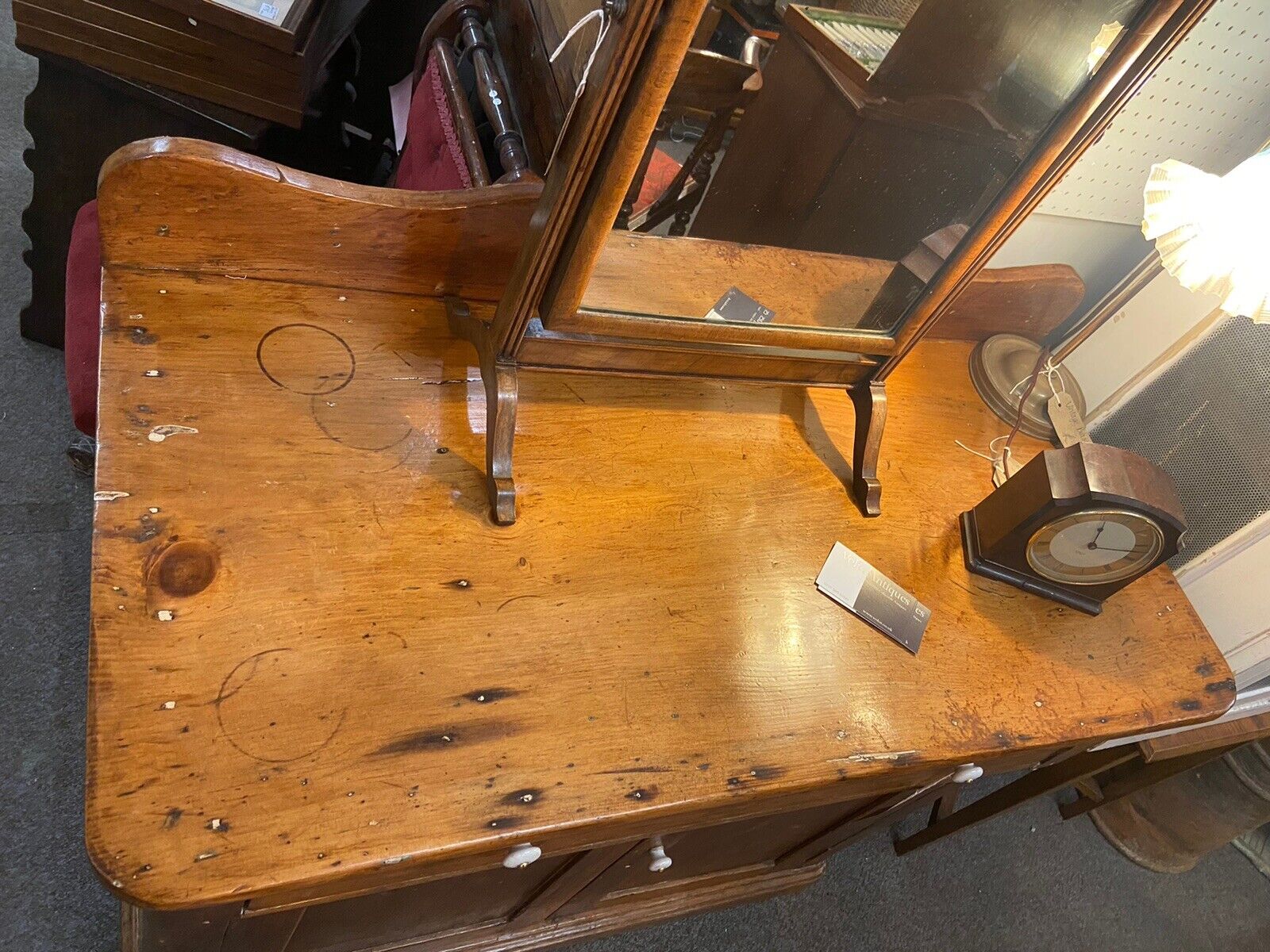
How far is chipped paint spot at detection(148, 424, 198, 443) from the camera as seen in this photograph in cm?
74

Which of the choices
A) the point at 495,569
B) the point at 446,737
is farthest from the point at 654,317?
the point at 446,737

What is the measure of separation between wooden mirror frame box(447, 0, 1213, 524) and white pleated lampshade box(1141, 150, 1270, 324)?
0.67 ft

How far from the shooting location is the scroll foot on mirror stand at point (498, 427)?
80cm

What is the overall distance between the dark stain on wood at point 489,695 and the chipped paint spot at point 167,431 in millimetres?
330

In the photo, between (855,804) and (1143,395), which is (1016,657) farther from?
(1143,395)

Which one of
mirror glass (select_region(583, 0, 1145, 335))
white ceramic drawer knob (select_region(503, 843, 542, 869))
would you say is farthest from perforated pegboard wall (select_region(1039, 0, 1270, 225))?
white ceramic drawer knob (select_region(503, 843, 542, 869))

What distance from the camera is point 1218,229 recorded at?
2.90 feet

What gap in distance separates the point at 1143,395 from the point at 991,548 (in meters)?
0.45

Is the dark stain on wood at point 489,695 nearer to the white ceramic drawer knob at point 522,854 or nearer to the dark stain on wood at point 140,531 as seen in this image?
the white ceramic drawer knob at point 522,854

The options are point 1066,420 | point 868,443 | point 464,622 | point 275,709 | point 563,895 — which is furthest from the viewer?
point 1066,420

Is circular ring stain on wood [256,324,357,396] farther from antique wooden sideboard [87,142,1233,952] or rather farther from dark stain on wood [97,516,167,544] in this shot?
dark stain on wood [97,516,167,544]

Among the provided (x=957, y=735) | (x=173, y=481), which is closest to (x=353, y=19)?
(x=173, y=481)

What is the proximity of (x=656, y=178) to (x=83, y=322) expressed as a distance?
2.62 feet

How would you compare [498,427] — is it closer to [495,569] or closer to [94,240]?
[495,569]
